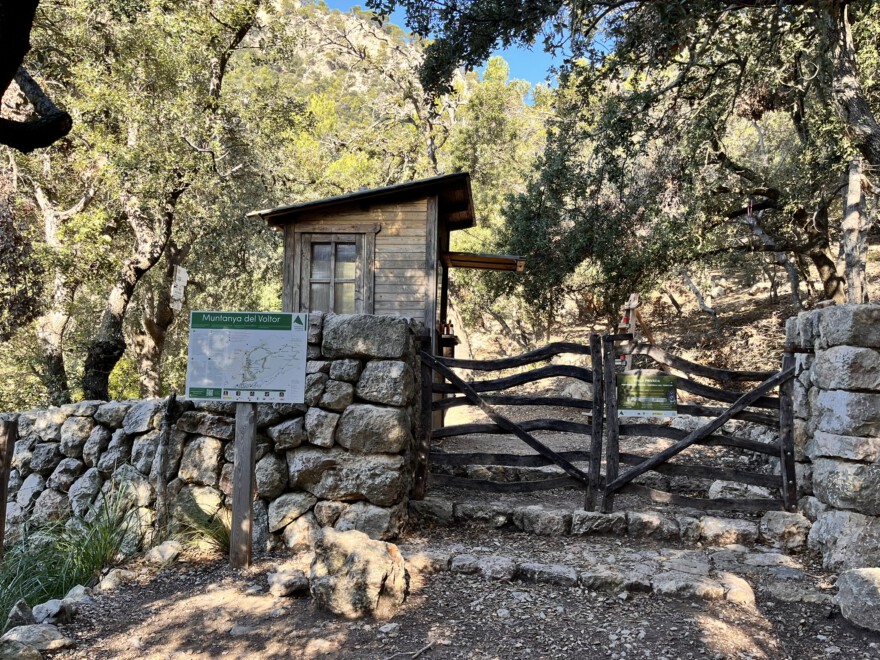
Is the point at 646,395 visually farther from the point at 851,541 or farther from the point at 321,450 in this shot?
the point at 321,450

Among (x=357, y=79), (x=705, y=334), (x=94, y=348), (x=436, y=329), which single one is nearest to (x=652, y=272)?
(x=705, y=334)

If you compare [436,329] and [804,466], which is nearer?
[804,466]

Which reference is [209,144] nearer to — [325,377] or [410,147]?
[325,377]

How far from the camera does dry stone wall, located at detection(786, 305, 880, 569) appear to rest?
482cm

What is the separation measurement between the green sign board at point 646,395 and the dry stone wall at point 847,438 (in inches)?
50.6

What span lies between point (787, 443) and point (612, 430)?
1683mm

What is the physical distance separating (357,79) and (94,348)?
18359 mm

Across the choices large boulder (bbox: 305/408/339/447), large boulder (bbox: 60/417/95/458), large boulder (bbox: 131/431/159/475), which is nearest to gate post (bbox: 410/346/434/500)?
large boulder (bbox: 305/408/339/447)

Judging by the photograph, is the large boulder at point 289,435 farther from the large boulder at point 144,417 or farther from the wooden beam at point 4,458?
the wooden beam at point 4,458

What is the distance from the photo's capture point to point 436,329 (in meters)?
10.1

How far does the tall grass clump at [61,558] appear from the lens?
4992mm

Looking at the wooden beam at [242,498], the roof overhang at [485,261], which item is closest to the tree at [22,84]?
the wooden beam at [242,498]

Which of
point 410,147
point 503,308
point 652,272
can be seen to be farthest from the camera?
point 503,308

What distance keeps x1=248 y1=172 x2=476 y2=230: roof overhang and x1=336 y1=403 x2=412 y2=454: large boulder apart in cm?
443
